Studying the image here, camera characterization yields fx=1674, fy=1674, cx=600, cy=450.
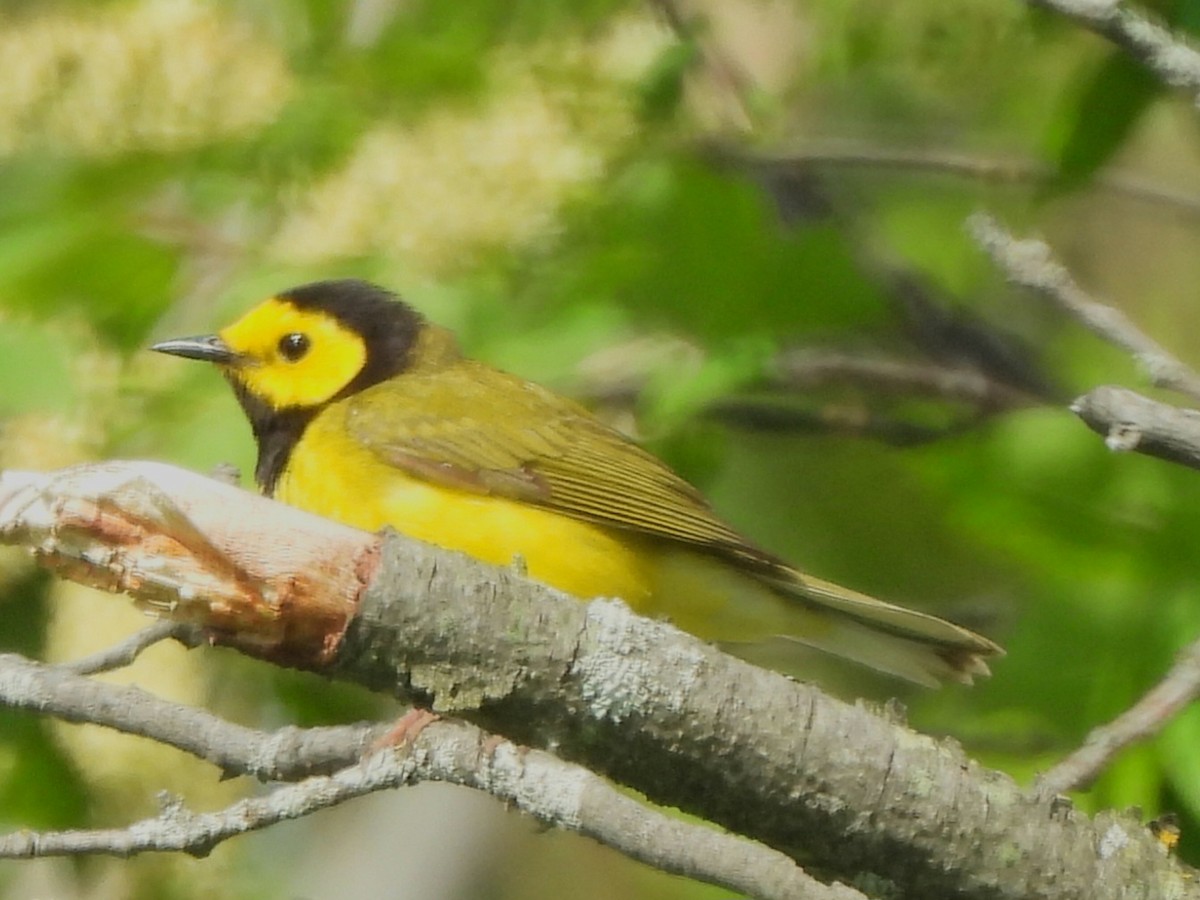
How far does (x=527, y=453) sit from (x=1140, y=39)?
1573 mm

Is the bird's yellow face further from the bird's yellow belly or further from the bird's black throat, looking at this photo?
the bird's yellow belly

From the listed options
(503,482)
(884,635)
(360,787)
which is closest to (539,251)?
(503,482)

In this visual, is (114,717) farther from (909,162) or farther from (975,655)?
(909,162)

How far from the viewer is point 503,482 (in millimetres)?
3482

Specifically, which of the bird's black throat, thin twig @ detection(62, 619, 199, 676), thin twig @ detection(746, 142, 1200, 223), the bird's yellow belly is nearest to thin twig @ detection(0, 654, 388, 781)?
thin twig @ detection(62, 619, 199, 676)

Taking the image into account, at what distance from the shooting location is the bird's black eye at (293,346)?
155 inches

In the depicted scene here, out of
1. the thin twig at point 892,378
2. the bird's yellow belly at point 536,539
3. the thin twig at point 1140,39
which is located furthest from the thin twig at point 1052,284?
the thin twig at point 892,378

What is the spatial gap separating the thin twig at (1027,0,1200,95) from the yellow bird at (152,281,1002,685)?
123cm

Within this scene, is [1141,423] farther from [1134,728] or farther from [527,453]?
[527,453]

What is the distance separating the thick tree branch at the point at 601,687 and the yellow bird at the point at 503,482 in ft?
4.21

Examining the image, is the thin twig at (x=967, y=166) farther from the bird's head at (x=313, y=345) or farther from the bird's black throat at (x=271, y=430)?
the bird's black throat at (x=271, y=430)

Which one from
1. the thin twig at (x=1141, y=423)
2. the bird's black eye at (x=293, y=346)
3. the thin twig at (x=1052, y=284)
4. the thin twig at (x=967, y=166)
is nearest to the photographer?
the thin twig at (x=1141, y=423)

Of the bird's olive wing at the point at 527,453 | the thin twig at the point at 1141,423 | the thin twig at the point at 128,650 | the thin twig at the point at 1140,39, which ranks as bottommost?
the bird's olive wing at the point at 527,453

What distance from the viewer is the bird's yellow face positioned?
3855mm
